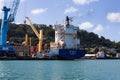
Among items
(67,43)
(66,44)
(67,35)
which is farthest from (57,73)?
(67,35)

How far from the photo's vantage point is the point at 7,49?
107938 mm

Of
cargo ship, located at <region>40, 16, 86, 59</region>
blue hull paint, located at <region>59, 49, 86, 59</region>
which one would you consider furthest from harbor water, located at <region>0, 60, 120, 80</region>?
cargo ship, located at <region>40, 16, 86, 59</region>

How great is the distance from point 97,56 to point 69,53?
44023 mm

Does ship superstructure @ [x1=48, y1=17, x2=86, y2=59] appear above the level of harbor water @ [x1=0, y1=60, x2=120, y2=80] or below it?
above

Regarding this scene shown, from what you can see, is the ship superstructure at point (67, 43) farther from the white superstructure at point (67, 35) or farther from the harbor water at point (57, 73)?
the harbor water at point (57, 73)

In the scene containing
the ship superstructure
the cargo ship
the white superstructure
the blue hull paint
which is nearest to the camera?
the blue hull paint

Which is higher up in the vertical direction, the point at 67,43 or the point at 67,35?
the point at 67,35

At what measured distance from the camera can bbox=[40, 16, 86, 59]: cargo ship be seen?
360 feet

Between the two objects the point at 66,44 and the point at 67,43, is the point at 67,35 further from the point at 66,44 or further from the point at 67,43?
the point at 66,44

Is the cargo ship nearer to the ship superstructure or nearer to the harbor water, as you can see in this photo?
the ship superstructure

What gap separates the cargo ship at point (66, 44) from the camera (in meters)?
110

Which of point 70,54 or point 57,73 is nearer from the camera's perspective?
point 57,73

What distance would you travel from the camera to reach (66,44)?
374 ft

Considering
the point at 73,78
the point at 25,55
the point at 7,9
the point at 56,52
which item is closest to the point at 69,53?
the point at 56,52
